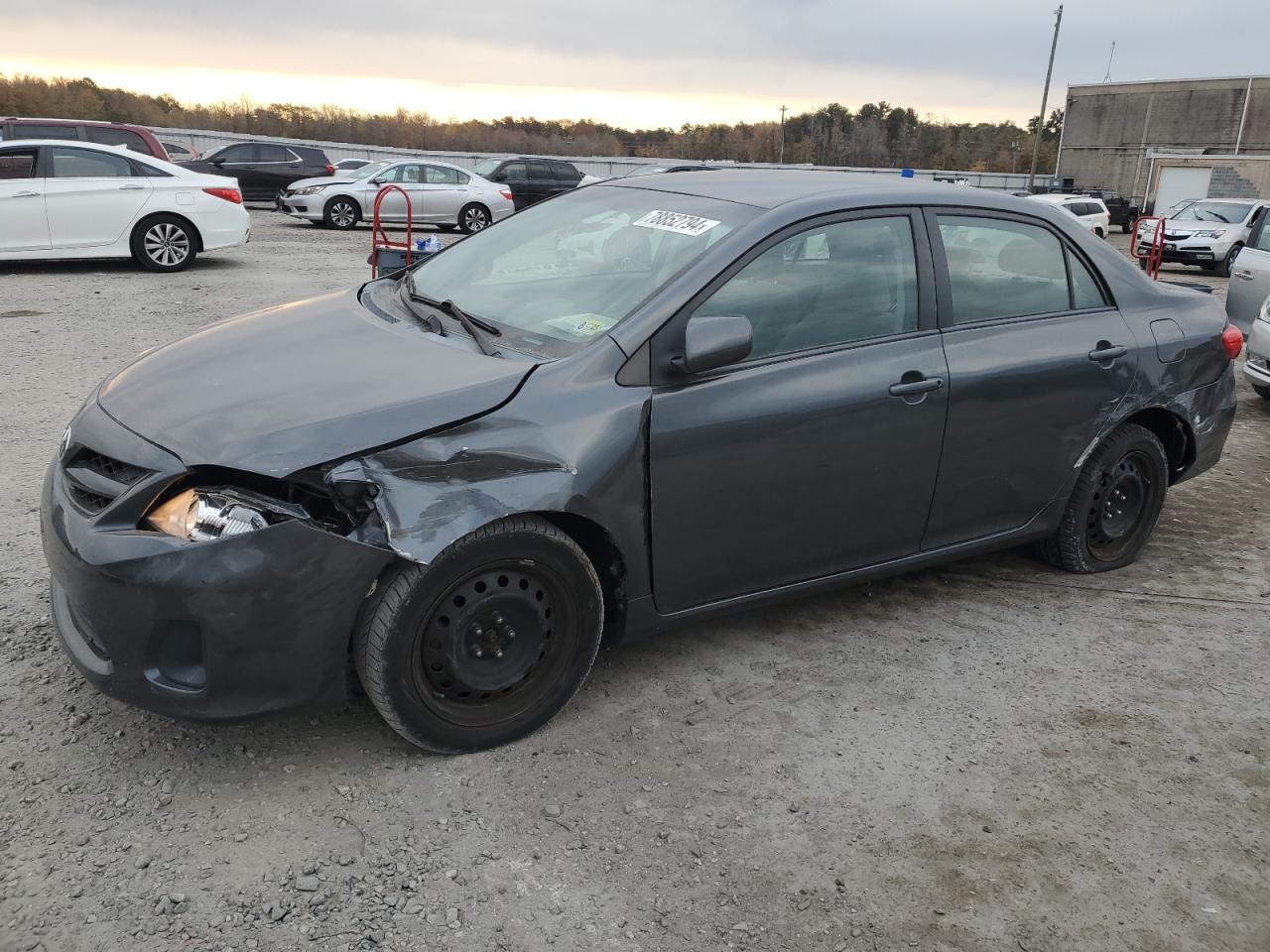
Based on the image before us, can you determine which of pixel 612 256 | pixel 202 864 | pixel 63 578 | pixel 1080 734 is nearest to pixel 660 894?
pixel 202 864

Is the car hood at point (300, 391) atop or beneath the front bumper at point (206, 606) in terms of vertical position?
atop

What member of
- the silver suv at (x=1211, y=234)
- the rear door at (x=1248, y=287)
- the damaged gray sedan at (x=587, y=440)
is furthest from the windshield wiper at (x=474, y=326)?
the silver suv at (x=1211, y=234)

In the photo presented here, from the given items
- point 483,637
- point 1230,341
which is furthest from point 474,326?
point 1230,341

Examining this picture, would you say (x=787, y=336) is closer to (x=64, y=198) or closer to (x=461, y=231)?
(x=64, y=198)

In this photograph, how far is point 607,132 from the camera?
242 ft

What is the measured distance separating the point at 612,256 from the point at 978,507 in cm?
168

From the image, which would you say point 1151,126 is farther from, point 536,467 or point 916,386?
point 536,467

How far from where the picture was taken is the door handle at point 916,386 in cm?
354

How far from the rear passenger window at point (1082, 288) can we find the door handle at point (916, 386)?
0.95 m

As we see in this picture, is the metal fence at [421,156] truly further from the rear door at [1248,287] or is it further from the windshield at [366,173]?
the rear door at [1248,287]

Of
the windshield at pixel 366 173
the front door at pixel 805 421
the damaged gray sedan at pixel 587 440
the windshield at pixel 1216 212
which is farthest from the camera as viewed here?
the windshield at pixel 1216 212

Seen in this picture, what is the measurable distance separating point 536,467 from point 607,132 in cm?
7508

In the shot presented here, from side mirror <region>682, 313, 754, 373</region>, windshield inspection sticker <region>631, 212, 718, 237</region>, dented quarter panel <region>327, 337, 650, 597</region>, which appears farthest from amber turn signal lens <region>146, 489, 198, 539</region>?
windshield inspection sticker <region>631, 212, 718, 237</region>

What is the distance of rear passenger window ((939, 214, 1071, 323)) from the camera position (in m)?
3.80
